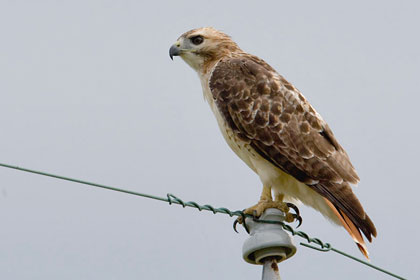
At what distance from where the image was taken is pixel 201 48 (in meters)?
7.70

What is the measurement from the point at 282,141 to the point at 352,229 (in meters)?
1.01

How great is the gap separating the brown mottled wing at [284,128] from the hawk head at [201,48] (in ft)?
1.14

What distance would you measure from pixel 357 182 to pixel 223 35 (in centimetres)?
228

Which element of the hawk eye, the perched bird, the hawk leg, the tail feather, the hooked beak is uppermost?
the hawk eye

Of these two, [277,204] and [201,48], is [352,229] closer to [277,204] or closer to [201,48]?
[277,204]

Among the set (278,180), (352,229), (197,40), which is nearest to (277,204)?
(278,180)

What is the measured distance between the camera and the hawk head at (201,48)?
768cm

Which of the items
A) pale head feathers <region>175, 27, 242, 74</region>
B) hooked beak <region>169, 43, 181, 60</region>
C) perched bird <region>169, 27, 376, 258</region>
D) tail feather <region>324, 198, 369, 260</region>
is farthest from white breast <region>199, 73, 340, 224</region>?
hooked beak <region>169, 43, 181, 60</region>

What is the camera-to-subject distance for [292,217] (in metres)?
6.42

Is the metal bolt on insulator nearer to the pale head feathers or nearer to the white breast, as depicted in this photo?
the white breast

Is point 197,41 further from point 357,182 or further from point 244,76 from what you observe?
point 357,182

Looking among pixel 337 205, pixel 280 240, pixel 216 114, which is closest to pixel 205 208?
pixel 280 240

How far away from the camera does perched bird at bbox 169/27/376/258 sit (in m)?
6.29

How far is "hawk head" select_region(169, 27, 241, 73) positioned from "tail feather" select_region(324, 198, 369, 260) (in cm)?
217
